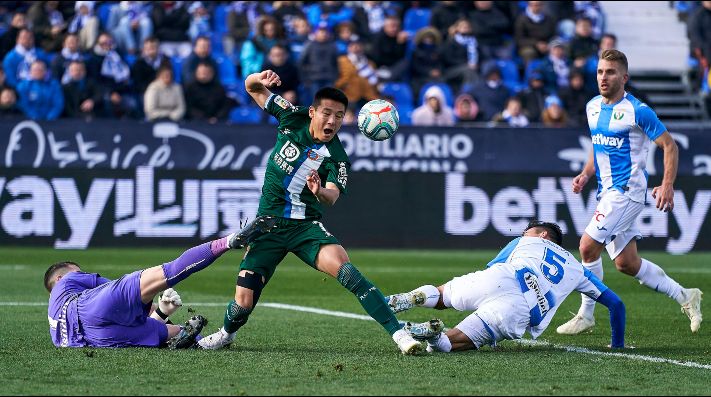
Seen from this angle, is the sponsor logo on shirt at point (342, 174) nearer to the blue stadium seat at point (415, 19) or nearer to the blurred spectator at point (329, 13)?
the blurred spectator at point (329, 13)

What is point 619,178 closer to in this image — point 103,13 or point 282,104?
point 282,104

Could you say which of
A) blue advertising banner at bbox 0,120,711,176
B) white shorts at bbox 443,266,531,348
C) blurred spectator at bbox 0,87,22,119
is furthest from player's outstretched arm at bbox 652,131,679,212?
blurred spectator at bbox 0,87,22,119

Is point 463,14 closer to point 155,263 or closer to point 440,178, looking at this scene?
point 440,178

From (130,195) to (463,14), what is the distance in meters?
8.42

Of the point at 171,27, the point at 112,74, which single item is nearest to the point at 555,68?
the point at 171,27

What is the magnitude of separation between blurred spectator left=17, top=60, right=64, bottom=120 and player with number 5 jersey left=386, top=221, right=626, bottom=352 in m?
12.9

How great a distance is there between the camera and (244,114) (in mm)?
21766

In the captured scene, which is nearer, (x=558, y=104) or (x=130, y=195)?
(x=130, y=195)

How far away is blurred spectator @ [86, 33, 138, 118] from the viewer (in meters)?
21.2

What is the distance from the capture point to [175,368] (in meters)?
7.74

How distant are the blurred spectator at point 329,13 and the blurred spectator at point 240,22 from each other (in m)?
0.96

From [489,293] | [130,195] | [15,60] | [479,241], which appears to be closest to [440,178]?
[479,241]

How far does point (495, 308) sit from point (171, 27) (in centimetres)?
1563

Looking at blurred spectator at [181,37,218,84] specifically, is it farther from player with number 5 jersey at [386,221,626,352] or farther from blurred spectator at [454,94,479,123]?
player with number 5 jersey at [386,221,626,352]
